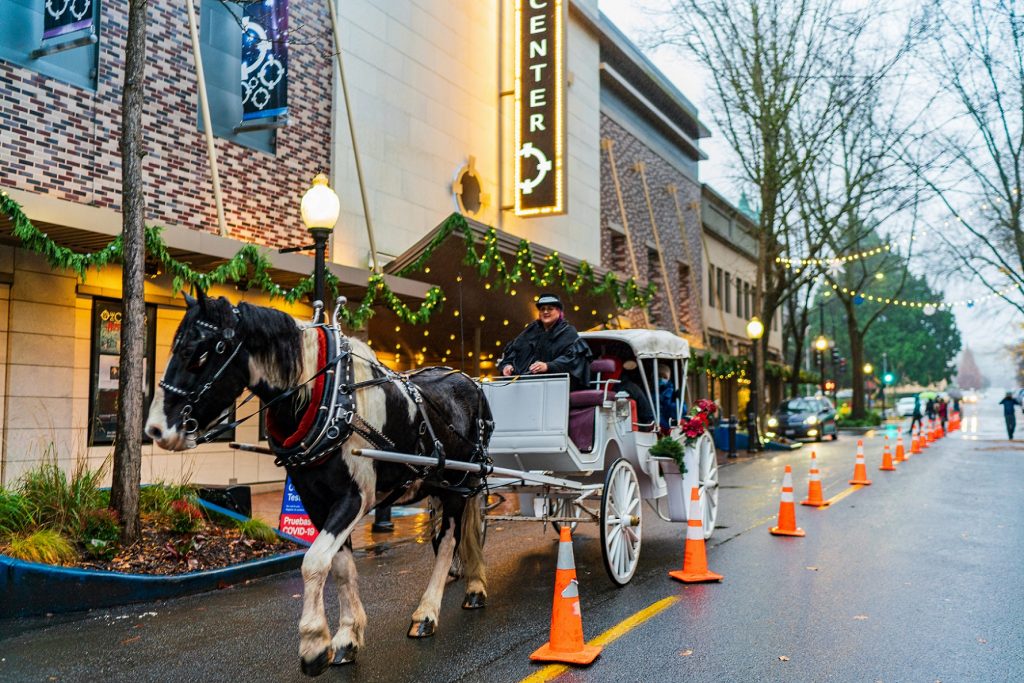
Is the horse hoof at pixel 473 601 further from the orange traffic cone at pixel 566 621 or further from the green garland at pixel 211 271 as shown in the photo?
the green garland at pixel 211 271

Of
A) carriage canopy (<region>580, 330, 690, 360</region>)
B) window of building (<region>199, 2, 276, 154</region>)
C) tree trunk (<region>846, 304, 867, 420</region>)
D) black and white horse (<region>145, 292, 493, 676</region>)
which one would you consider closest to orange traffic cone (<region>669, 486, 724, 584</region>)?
carriage canopy (<region>580, 330, 690, 360</region>)

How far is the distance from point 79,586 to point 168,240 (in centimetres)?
520

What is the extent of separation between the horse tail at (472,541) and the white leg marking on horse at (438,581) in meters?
0.15

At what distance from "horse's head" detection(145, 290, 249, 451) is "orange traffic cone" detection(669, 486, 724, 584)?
4684 mm

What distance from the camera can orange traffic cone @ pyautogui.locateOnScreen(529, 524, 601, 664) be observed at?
5.54 metres

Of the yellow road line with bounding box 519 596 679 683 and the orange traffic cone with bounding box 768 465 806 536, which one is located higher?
the orange traffic cone with bounding box 768 465 806 536

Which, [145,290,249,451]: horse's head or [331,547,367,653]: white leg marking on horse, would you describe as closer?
[145,290,249,451]: horse's head

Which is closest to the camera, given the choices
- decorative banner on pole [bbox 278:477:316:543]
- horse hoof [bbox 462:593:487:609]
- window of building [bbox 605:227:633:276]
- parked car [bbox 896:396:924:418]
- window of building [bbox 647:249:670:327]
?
horse hoof [bbox 462:593:487:609]

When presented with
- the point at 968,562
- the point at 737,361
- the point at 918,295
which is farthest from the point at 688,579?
the point at 918,295

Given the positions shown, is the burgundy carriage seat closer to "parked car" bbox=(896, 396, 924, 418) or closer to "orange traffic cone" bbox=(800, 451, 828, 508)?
"orange traffic cone" bbox=(800, 451, 828, 508)

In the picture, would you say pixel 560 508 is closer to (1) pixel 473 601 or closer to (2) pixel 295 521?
(1) pixel 473 601

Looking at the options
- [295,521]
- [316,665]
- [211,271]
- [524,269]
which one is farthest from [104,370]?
[316,665]

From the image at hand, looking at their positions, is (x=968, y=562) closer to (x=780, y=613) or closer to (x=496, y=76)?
(x=780, y=613)

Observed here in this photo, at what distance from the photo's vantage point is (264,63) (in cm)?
1396
